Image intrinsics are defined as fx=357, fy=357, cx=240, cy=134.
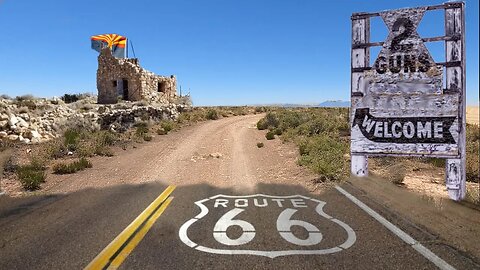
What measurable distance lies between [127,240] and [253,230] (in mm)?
1909

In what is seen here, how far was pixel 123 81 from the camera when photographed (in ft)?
108

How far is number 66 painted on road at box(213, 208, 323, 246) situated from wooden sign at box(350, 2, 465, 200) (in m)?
2.01

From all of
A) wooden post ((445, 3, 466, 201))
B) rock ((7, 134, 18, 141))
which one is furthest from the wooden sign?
rock ((7, 134, 18, 141))

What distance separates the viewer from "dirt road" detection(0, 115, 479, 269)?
4480 mm

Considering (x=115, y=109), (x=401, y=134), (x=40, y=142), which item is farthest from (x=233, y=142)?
(x=401, y=134)

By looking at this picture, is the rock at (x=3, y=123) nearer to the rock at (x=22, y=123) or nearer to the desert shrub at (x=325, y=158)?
the rock at (x=22, y=123)

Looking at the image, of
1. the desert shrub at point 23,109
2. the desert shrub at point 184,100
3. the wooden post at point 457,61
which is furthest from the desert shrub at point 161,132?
the wooden post at point 457,61

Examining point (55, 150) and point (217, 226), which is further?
point (55, 150)

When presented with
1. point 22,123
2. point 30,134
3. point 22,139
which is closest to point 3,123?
point 22,123

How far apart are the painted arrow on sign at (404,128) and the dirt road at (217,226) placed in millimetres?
1384

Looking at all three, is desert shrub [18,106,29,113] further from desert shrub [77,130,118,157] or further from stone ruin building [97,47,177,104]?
stone ruin building [97,47,177,104]

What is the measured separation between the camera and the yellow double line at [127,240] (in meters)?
4.42

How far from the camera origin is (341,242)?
507cm

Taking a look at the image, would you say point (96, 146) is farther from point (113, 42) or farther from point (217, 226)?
point (113, 42)
